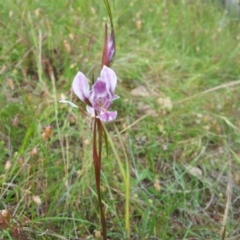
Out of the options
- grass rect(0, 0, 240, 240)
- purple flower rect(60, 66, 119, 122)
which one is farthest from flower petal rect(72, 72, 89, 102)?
grass rect(0, 0, 240, 240)

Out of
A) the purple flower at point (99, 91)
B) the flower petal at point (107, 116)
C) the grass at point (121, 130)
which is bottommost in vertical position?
the grass at point (121, 130)

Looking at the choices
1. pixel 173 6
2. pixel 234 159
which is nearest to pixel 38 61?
pixel 234 159

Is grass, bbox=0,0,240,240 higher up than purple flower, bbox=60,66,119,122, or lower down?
lower down

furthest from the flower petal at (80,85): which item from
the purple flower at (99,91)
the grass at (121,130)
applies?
the grass at (121,130)

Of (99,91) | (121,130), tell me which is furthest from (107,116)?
(121,130)

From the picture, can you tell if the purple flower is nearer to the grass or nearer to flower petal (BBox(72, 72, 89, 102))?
flower petal (BBox(72, 72, 89, 102))

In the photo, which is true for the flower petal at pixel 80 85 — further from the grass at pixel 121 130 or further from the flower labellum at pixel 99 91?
the grass at pixel 121 130

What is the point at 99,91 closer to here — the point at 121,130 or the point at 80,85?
the point at 80,85

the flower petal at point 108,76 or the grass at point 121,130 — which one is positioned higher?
the flower petal at point 108,76
